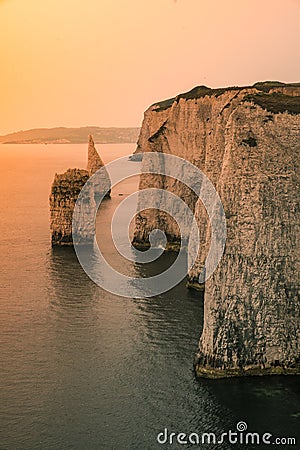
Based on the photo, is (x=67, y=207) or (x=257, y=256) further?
(x=67, y=207)

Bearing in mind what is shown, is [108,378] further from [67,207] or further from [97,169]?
[97,169]

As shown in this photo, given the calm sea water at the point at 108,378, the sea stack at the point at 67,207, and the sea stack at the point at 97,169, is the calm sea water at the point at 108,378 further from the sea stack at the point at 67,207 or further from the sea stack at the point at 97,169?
the sea stack at the point at 97,169

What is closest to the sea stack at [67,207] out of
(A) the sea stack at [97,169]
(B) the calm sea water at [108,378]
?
(B) the calm sea water at [108,378]

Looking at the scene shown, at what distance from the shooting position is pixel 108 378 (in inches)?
1543

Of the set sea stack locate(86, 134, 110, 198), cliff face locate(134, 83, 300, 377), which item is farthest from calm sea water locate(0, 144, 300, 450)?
sea stack locate(86, 134, 110, 198)

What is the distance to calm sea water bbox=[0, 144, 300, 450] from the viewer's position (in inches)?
1302

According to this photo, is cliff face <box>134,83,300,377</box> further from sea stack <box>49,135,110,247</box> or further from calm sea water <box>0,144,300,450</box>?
sea stack <box>49,135,110,247</box>

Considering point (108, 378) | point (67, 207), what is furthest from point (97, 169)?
point (108, 378)

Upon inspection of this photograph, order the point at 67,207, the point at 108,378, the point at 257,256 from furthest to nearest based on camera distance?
the point at 67,207
the point at 108,378
the point at 257,256

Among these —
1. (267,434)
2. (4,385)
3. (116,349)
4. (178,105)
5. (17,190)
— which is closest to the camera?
(267,434)

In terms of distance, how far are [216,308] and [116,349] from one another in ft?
32.3

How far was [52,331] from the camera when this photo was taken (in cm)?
4769

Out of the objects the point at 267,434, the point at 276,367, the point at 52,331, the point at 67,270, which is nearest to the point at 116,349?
the point at 52,331

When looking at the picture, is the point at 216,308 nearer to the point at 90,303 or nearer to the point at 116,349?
the point at 116,349
